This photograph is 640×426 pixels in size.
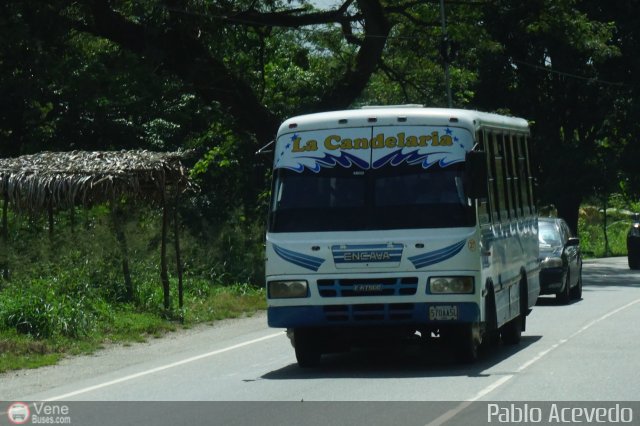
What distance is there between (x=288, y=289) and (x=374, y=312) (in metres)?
0.97

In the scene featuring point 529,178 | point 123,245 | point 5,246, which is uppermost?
point 529,178

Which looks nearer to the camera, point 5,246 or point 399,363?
point 399,363

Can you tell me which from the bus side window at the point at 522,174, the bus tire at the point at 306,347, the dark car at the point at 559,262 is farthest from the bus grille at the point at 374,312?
the dark car at the point at 559,262

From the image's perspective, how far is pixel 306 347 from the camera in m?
14.0

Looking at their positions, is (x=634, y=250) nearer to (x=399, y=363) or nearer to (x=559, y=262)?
(x=559, y=262)

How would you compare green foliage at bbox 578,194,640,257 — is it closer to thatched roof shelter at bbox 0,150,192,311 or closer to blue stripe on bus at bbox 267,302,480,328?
thatched roof shelter at bbox 0,150,192,311

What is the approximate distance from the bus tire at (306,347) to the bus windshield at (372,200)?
1.26m

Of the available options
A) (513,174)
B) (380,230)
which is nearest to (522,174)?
(513,174)

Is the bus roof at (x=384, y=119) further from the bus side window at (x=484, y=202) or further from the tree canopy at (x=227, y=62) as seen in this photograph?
the tree canopy at (x=227, y=62)
